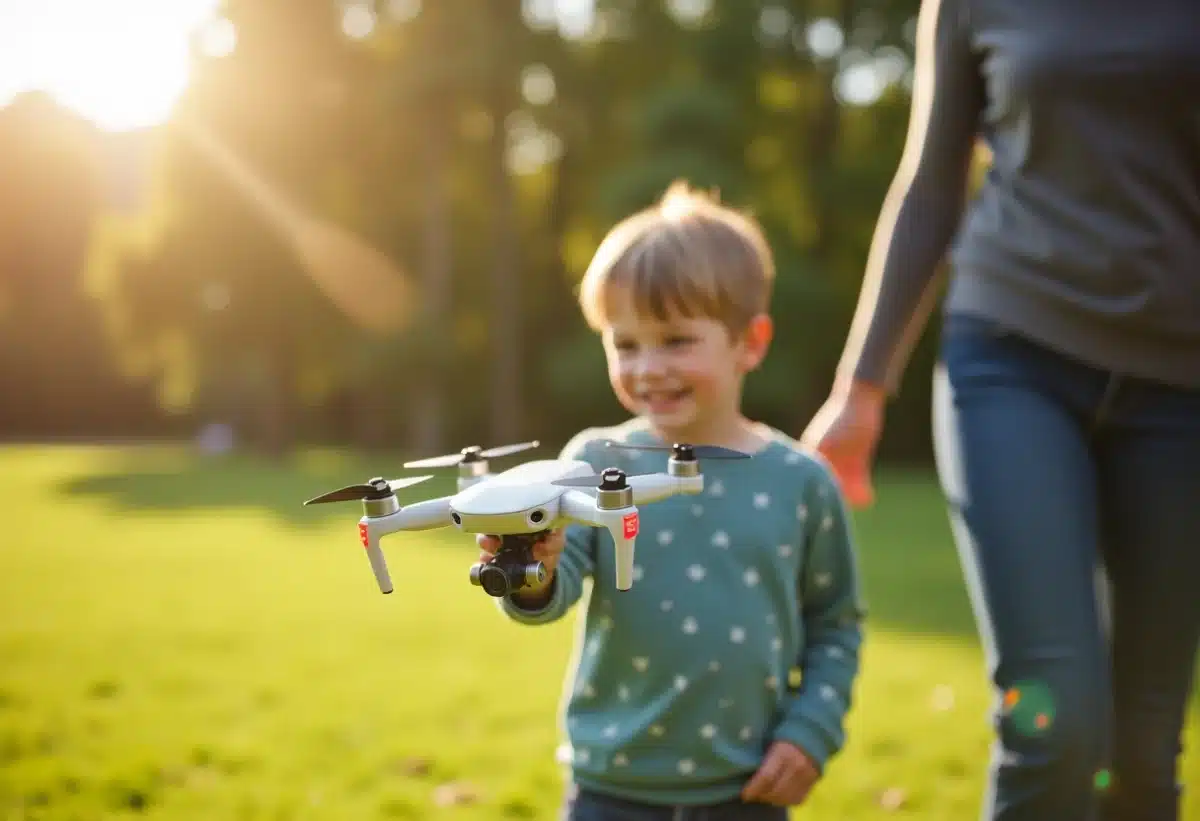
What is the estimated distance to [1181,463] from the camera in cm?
231

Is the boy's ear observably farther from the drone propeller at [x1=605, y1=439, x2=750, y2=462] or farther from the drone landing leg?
the drone landing leg

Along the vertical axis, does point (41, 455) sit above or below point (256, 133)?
below

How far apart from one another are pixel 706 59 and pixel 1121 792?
23926mm

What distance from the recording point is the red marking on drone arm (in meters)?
1.48

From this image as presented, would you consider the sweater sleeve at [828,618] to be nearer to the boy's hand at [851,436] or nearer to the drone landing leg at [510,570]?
the boy's hand at [851,436]

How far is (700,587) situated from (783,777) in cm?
41

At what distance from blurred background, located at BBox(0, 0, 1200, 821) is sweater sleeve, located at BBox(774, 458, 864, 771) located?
275cm

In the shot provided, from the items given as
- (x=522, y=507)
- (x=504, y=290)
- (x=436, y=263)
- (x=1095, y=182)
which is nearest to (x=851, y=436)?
(x=1095, y=182)

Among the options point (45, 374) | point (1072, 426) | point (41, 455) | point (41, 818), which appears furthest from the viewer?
point (45, 374)

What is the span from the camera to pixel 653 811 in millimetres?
2203

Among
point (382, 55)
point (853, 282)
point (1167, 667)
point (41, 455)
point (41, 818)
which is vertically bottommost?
point (41, 455)

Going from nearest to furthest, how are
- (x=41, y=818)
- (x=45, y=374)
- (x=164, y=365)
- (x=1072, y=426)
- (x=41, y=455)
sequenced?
(x=1072, y=426), (x=41, y=818), (x=41, y=455), (x=164, y=365), (x=45, y=374)

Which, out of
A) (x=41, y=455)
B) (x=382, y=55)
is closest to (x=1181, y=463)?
(x=382, y=55)

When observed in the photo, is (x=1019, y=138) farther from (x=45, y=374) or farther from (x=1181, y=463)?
(x=45, y=374)
